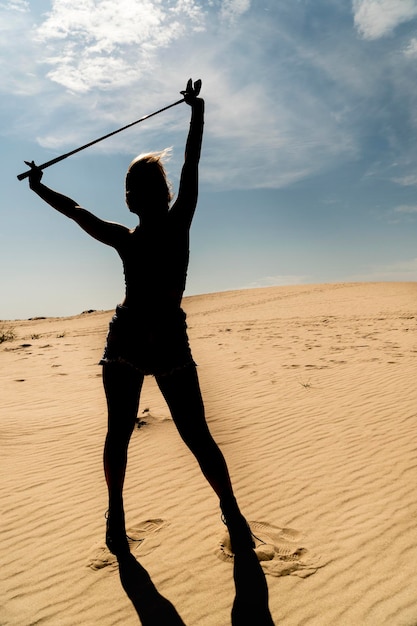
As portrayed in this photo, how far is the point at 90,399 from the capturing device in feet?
25.5

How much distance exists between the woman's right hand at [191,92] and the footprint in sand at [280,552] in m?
2.66

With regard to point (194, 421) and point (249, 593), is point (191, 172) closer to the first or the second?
point (194, 421)

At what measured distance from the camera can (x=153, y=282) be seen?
229 cm

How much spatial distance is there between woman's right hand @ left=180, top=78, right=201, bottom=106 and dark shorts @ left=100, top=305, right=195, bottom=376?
1.18m

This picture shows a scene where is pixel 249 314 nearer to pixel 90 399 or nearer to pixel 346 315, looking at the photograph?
pixel 346 315

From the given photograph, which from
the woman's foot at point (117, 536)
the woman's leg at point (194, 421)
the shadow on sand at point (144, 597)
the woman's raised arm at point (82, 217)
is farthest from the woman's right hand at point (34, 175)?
the shadow on sand at point (144, 597)

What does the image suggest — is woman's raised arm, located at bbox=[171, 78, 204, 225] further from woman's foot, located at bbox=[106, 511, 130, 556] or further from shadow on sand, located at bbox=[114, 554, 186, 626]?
shadow on sand, located at bbox=[114, 554, 186, 626]

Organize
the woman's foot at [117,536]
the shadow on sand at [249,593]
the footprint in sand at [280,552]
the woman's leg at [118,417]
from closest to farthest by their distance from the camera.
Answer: the shadow on sand at [249,593] < the woman's leg at [118,417] < the footprint in sand at [280,552] < the woman's foot at [117,536]

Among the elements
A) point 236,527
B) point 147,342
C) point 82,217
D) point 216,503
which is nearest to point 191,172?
point 82,217

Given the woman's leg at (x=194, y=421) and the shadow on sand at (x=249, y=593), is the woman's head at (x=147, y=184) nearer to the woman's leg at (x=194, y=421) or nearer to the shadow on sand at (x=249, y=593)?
the woman's leg at (x=194, y=421)

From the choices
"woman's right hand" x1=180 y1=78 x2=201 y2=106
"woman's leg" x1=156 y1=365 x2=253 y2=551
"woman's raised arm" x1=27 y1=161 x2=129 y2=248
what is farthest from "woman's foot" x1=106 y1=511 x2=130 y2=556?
"woman's right hand" x1=180 y1=78 x2=201 y2=106

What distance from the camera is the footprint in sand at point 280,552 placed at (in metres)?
2.53

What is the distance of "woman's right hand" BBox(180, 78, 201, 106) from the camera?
7.97 feet

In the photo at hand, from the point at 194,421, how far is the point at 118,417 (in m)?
0.43
